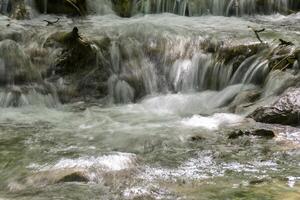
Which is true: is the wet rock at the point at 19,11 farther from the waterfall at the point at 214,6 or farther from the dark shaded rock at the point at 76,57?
the dark shaded rock at the point at 76,57

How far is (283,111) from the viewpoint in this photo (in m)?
6.45

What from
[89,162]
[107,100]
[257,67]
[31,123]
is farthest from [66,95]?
[89,162]

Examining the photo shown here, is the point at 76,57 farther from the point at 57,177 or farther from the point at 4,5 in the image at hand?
the point at 57,177

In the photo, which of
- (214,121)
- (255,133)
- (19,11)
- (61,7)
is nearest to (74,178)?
(255,133)

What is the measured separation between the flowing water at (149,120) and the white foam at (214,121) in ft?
0.05

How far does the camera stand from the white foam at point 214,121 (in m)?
6.60

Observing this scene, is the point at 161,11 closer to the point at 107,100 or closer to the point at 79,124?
the point at 107,100

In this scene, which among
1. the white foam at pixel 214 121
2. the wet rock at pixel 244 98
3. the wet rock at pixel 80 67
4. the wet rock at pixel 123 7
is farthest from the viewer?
the wet rock at pixel 123 7

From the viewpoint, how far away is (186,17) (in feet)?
38.9

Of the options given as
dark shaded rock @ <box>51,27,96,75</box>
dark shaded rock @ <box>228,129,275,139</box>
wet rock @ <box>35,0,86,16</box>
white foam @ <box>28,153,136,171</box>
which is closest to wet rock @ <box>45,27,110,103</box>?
dark shaded rock @ <box>51,27,96,75</box>

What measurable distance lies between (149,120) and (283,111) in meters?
1.79

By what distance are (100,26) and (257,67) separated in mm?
3630

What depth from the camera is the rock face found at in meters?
6.36

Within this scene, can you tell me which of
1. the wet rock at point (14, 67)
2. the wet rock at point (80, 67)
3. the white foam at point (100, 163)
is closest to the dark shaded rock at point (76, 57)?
the wet rock at point (80, 67)
